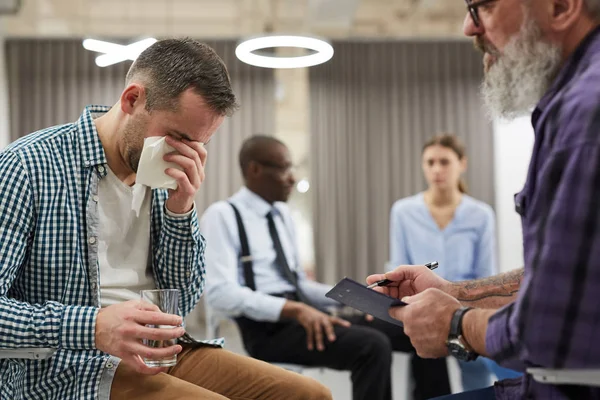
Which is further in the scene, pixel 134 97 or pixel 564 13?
pixel 134 97

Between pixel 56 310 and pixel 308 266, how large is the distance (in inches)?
189

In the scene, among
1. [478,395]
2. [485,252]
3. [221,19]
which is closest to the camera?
[478,395]

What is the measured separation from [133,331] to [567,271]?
732 mm

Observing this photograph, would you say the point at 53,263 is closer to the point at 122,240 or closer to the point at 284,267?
the point at 122,240

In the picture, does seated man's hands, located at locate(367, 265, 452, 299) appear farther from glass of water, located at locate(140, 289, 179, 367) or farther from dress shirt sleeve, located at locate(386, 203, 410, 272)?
dress shirt sleeve, located at locate(386, 203, 410, 272)

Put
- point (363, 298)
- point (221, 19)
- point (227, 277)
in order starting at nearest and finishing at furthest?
point (363, 298) → point (227, 277) → point (221, 19)

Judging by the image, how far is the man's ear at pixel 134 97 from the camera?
144 cm

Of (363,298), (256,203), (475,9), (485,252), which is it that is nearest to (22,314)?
(363,298)

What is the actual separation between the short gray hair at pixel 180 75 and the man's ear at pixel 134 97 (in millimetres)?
12

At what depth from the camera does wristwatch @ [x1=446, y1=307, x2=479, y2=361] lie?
101cm

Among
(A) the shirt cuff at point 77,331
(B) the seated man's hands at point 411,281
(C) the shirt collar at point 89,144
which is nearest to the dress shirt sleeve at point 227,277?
(B) the seated man's hands at point 411,281

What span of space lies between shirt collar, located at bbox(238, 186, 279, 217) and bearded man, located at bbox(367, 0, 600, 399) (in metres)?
1.74

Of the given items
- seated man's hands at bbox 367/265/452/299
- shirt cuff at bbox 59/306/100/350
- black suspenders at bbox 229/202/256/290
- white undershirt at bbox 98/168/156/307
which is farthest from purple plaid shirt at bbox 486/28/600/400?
black suspenders at bbox 229/202/256/290

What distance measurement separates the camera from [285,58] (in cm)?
190
